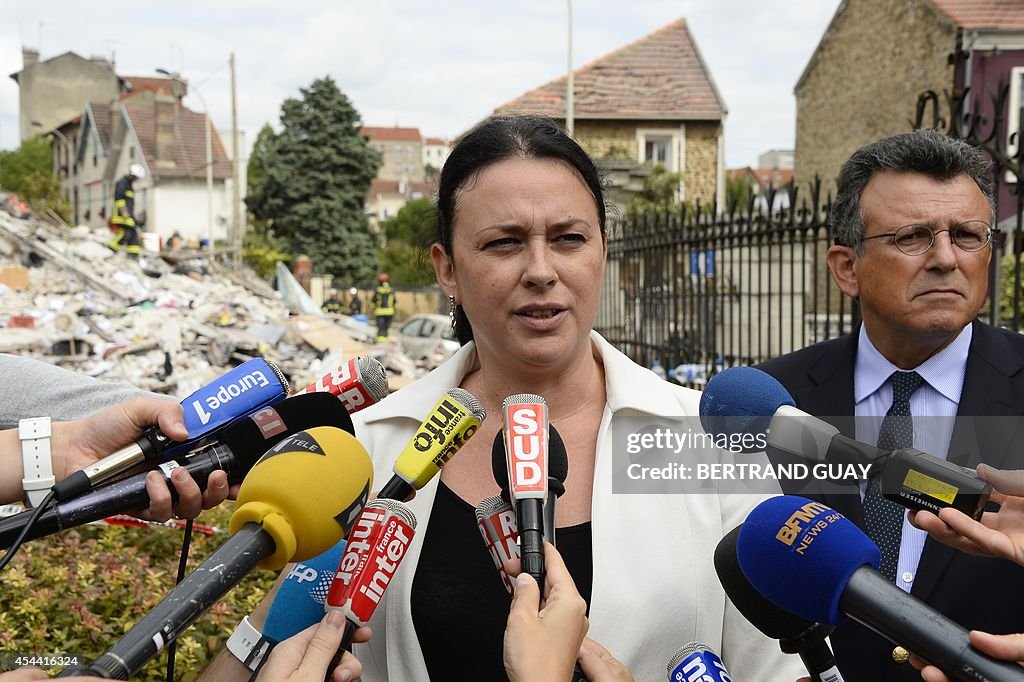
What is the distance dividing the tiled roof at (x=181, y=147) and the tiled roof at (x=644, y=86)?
22616mm

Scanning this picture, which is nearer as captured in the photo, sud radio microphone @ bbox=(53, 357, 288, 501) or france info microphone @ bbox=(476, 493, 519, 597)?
france info microphone @ bbox=(476, 493, 519, 597)

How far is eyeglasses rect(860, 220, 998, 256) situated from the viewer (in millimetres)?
2609

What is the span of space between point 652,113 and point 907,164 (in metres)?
23.3

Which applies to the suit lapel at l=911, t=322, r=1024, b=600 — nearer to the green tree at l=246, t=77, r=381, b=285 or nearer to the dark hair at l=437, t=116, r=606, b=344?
the dark hair at l=437, t=116, r=606, b=344

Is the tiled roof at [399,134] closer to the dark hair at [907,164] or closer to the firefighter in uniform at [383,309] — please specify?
the firefighter in uniform at [383,309]

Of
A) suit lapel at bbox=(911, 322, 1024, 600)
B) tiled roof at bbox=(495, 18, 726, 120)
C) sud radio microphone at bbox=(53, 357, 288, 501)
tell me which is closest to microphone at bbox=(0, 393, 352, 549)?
sud radio microphone at bbox=(53, 357, 288, 501)

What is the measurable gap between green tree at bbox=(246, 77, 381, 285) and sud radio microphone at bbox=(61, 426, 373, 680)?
110 ft

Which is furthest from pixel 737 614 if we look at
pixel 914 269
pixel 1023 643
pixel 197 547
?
pixel 197 547

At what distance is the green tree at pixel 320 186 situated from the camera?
34875 millimetres

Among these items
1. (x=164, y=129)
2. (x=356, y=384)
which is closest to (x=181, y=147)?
(x=164, y=129)

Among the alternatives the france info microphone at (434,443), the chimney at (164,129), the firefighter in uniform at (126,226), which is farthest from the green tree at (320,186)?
the france info microphone at (434,443)

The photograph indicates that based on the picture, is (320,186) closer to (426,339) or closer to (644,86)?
(644,86)

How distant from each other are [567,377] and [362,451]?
→ 879 mm

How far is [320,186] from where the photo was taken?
116ft
